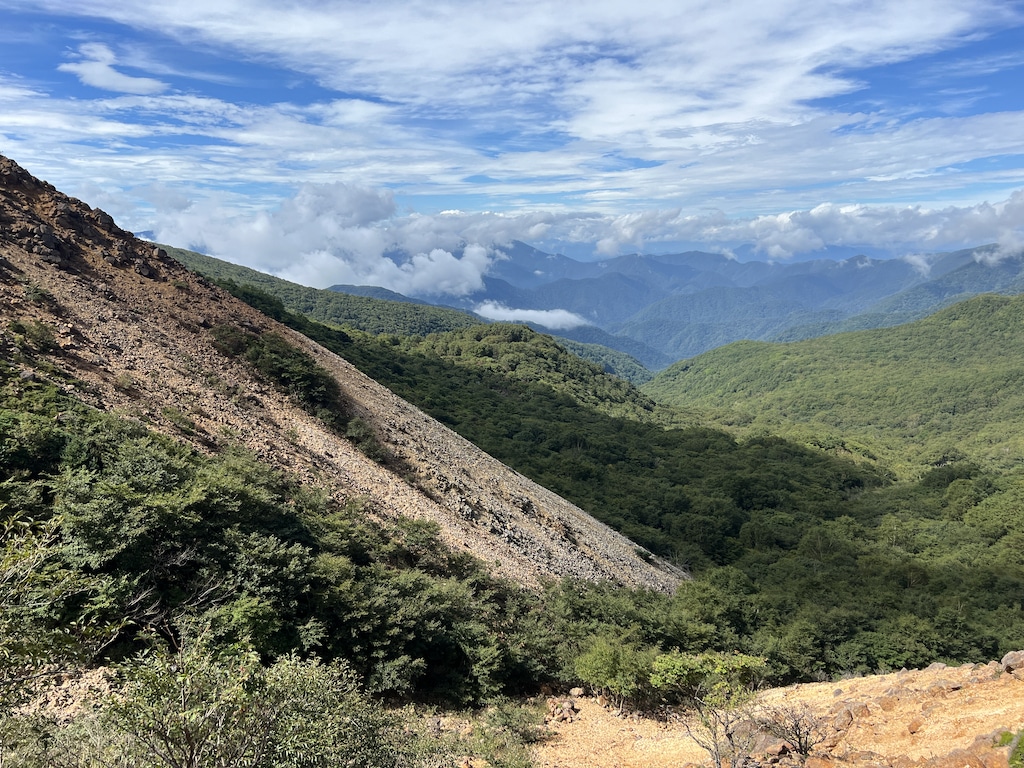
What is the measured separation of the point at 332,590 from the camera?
15156 millimetres

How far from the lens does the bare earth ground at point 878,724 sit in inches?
407

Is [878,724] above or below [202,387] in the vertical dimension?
below

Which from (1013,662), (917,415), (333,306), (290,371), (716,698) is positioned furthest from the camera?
(917,415)

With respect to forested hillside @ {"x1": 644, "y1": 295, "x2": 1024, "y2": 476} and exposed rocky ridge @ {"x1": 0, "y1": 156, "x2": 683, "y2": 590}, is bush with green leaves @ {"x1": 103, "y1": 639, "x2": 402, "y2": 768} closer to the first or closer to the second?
exposed rocky ridge @ {"x1": 0, "y1": 156, "x2": 683, "y2": 590}

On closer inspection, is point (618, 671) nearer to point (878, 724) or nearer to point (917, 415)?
point (878, 724)

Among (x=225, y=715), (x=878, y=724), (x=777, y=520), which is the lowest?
(x=777, y=520)

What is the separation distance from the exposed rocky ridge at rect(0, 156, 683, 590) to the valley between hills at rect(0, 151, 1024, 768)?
158 millimetres

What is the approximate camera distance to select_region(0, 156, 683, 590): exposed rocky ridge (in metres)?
22.1

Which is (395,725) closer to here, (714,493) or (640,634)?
(640,634)

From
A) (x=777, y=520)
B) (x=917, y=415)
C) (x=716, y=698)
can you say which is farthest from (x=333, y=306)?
(x=917, y=415)

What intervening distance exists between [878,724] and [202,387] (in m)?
25.5

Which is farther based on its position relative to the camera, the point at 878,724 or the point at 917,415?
the point at 917,415

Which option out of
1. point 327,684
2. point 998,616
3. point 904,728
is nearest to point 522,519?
point 904,728

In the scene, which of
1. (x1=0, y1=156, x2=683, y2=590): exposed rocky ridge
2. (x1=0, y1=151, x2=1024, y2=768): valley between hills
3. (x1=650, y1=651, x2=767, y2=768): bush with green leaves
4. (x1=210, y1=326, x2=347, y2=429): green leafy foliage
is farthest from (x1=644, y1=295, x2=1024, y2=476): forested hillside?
(x1=650, y1=651, x2=767, y2=768): bush with green leaves
